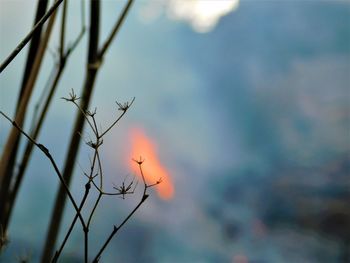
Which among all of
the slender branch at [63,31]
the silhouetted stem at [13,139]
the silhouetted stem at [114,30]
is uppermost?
the silhouetted stem at [114,30]

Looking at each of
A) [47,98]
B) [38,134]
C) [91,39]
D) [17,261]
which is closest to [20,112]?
[38,134]

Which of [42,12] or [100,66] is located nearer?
[42,12]

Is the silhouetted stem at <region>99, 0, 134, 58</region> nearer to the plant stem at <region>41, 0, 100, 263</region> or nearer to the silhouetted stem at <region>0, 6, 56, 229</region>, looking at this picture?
the plant stem at <region>41, 0, 100, 263</region>

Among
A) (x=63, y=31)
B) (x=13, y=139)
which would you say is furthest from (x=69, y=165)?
(x=63, y=31)

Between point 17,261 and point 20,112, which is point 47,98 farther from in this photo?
point 17,261

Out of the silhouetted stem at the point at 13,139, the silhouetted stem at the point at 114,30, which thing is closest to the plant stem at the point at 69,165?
the silhouetted stem at the point at 114,30

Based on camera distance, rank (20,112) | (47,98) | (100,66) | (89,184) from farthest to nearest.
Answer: (100,66) → (47,98) → (20,112) → (89,184)

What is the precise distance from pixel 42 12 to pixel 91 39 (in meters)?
0.33

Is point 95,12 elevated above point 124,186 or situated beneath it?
elevated above

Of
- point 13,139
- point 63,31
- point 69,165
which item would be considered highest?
point 63,31

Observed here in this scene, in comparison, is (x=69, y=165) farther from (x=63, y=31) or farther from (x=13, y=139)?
(x=63, y=31)

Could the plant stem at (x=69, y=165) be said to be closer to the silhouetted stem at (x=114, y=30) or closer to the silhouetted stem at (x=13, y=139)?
the silhouetted stem at (x=114, y=30)

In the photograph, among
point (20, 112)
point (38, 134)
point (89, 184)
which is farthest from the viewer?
point (38, 134)

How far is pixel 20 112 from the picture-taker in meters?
1.29
